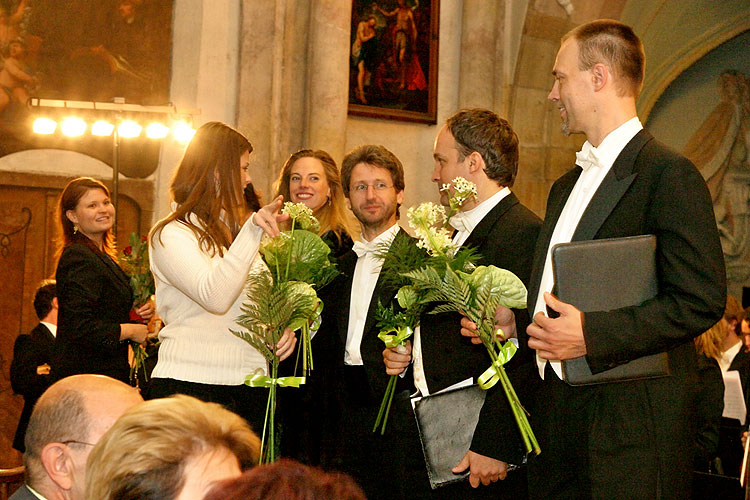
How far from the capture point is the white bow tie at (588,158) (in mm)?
2920

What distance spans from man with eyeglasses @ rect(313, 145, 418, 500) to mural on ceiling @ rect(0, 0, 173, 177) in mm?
4506

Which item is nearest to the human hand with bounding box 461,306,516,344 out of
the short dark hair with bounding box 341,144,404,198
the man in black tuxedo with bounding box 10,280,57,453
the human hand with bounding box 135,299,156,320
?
the short dark hair with bounding box 341,144,404,198

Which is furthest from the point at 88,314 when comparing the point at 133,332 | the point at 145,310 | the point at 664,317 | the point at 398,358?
the point at 664,317

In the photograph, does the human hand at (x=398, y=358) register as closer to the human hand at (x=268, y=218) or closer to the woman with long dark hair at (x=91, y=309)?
the human hand at (x=268, y=218)

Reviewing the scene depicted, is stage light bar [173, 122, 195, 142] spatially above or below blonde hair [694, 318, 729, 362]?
above

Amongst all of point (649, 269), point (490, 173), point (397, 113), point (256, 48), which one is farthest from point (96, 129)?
point (649, 269)

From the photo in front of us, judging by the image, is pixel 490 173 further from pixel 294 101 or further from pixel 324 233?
pixel 294 101

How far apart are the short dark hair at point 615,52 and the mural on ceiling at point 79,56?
616cm

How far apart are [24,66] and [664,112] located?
→ 333 inches

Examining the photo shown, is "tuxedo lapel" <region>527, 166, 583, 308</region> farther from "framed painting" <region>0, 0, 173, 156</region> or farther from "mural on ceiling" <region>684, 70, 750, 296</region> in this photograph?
"mural on ceiling" <region>684, 70, 750, 296</region>

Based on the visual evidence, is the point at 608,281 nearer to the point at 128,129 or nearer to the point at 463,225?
the point at 463,225

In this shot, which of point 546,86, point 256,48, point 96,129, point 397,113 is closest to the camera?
point 96,129

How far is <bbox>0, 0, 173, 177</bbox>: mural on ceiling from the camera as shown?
26.3 ft

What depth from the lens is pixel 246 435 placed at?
5.96 feet
